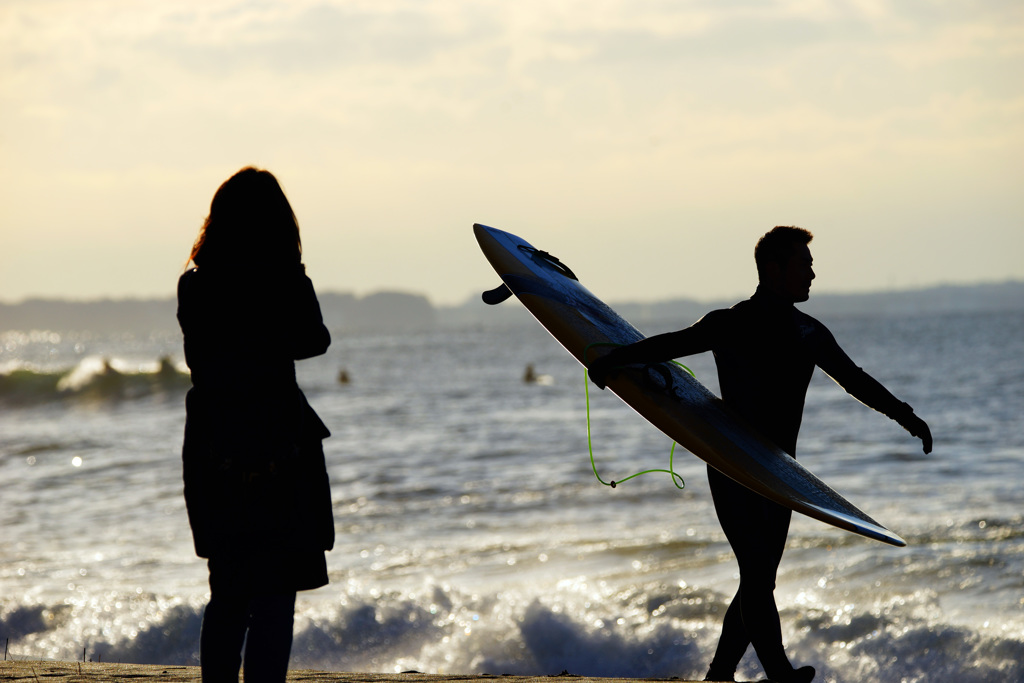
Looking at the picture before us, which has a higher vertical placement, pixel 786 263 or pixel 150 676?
pixel 786 263

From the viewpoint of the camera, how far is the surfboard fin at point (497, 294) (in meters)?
3.77

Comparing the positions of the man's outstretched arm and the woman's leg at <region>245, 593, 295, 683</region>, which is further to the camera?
the man's outstretched arm

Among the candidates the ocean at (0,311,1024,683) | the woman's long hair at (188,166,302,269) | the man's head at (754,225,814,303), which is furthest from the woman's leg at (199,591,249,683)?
the ocean at (0,311,1024,683)

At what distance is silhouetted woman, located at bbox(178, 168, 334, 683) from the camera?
242 centimetres

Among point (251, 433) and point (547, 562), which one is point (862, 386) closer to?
point (251, 433)

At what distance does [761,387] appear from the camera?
309 cm

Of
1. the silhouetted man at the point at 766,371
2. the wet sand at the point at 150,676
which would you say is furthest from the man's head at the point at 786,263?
the wet sand at the point at 150,676

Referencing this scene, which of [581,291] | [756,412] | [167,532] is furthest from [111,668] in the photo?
[167,532]

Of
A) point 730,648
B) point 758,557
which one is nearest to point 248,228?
point 758,557

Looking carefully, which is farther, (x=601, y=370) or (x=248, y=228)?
(x=601, y=370)

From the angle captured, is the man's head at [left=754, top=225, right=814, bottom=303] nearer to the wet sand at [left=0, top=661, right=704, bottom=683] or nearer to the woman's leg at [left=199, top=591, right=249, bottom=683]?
the wet sand at [left=0, top=661, right=704, bottom=683]

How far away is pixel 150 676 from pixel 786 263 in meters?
2.96

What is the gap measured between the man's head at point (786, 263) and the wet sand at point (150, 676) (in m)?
1.67

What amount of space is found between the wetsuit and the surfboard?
10 centimetres
